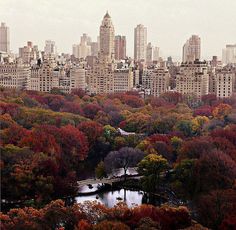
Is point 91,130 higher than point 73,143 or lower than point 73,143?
higher

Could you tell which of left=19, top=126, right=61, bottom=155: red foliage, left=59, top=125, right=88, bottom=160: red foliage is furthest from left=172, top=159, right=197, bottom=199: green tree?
left=59, top=125, right=88, bottom=160: red foliage

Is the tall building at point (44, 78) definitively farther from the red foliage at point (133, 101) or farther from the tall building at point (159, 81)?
the red foliage at point (133, 101)

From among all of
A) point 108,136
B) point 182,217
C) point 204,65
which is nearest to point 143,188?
point 182,217

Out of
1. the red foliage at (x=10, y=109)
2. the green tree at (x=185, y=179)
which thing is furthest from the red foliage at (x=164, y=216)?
the red foliage at (x=10, y=109)

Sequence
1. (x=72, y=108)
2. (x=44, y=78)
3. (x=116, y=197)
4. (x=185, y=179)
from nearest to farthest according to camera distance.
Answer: (x=185, y=179) < (x=116, y=197) < (x=72, y=108) < (x=44, y=78)

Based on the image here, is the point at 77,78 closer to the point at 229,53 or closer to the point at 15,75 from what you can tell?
the point at 15,75

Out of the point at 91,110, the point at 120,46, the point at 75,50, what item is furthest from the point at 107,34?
the point at 75,50
